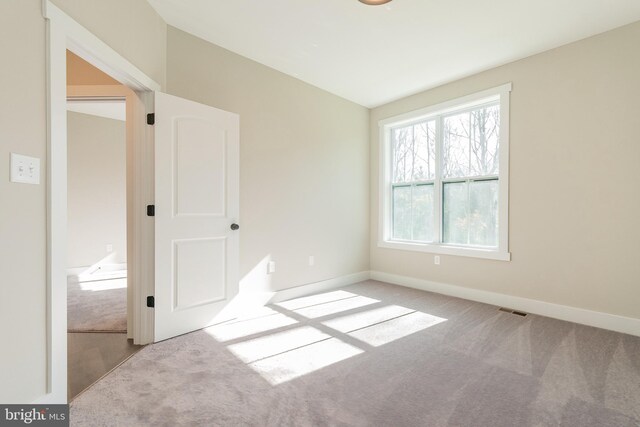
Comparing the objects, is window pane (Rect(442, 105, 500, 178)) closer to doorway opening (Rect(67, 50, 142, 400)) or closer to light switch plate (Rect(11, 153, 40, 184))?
light switch plate (Rect(11, 153, 40, 184))

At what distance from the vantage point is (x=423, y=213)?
4.45m

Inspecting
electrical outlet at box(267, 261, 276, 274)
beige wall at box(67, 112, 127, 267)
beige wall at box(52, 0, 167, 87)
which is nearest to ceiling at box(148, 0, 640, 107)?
beige wall at box(52, 0, 167, 87)

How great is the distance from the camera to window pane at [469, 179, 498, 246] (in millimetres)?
3711

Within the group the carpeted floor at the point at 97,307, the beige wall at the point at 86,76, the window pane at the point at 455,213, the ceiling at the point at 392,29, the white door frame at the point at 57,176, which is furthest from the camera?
the window pane at the point at 455,213

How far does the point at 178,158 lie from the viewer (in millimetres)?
2666

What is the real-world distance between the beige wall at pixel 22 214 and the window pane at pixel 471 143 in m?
4.09

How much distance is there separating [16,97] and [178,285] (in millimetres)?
1713

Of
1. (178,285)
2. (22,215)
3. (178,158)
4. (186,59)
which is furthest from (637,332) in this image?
(186,59)

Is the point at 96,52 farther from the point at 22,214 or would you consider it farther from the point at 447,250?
the point at 447,250

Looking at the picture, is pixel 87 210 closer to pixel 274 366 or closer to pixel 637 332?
pixel 274 366

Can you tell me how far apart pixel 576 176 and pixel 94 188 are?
23.7ft

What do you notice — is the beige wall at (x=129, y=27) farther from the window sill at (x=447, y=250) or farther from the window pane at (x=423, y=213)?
the window sill at (x=447, y=250)

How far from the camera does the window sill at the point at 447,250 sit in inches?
142

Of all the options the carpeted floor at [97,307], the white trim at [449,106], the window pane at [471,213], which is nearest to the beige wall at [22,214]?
the carpeted floor at [97,307]
